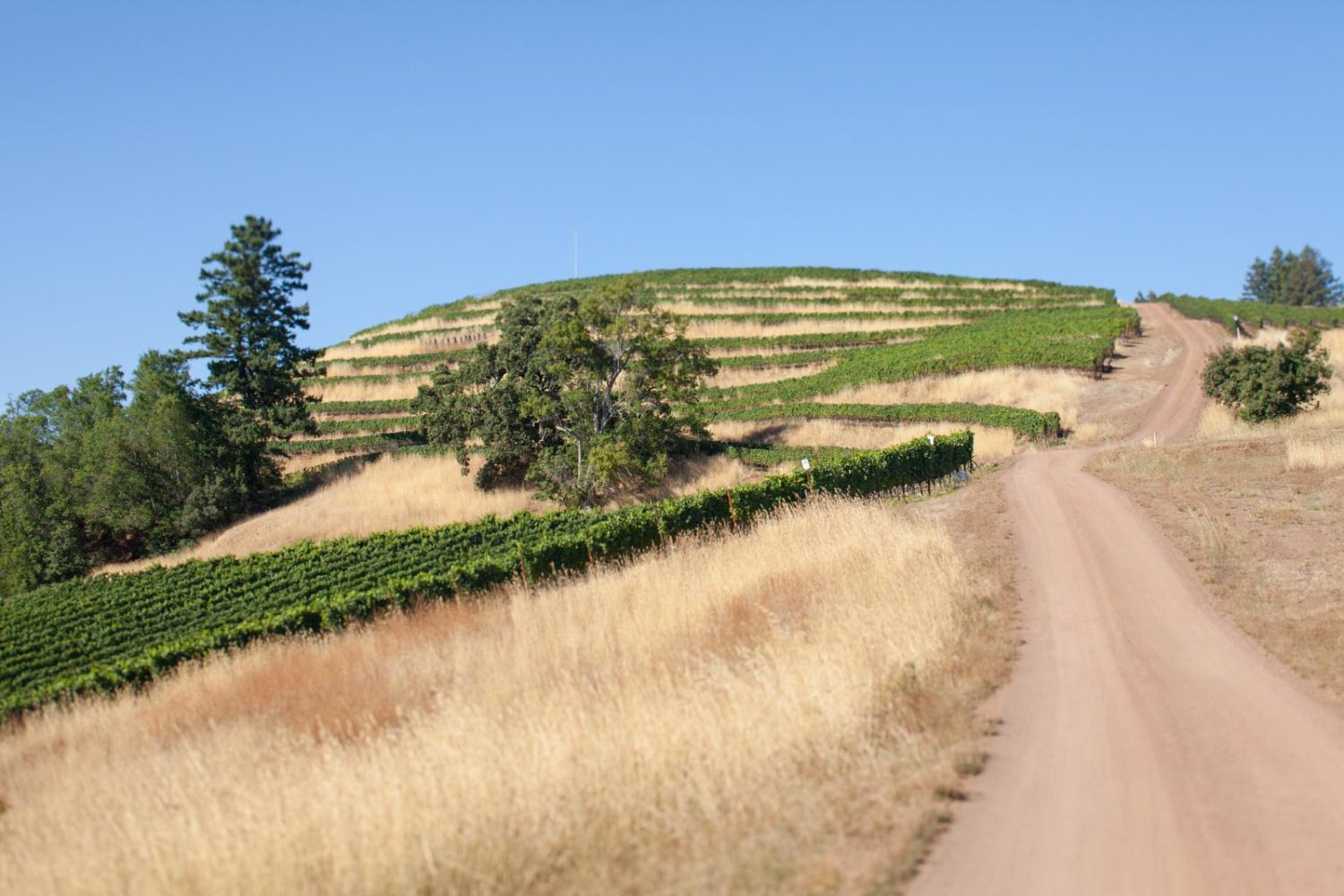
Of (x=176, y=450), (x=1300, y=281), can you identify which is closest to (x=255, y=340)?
(x=176, y=450)

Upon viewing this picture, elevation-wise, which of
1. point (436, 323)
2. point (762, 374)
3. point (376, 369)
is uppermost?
point (436, 323)

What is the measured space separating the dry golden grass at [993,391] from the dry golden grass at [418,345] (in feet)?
121

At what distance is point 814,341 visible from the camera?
74812 mm

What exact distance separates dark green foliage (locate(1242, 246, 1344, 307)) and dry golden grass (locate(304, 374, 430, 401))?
121 meters

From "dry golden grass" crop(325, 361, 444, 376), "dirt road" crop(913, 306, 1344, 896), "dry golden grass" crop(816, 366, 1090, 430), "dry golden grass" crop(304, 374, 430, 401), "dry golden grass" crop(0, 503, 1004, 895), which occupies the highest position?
"dry golden grass" crop(325, 361, 444, 376)

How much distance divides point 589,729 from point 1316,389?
3933cm

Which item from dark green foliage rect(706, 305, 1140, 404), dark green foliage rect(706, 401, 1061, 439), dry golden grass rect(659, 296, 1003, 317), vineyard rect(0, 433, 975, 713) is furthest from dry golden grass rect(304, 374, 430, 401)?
vineyard rect(0, 433, 975, 713)

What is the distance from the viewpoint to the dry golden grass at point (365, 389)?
73.1m

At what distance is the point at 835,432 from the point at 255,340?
31307 millimetres

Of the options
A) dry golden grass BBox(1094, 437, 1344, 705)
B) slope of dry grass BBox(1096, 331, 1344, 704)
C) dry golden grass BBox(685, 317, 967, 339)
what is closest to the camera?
dry golden grass BBox(1094, 437, 1344, 705)

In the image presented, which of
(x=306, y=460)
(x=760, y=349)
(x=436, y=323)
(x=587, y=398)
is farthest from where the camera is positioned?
(x=436, y=323)

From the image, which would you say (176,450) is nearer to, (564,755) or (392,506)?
(392,506)

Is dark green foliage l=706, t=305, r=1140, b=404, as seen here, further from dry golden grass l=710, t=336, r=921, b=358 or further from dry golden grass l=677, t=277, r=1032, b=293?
dry golden grass l=677, t=277, r=1032, b=293

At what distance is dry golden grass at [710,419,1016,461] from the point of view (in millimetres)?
46844
